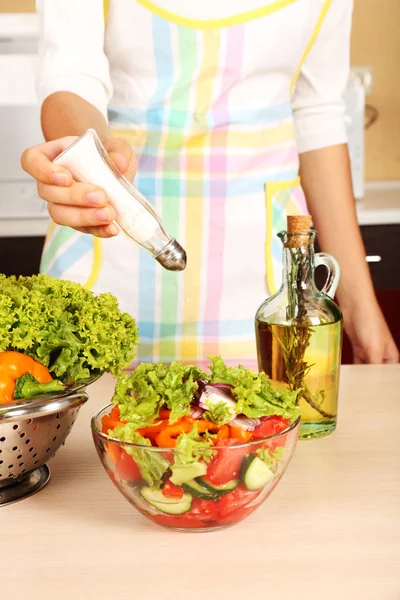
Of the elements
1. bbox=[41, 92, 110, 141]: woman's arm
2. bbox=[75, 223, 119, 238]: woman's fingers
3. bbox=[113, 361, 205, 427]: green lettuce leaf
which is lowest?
bbox=[113, 361, 205, 427]: green lettuce leaf

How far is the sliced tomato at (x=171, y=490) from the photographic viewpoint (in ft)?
2.07

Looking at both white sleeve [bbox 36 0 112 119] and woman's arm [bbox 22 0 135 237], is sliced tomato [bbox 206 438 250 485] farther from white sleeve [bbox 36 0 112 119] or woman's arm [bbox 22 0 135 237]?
white sleeve [bbox 36 0 112 119]

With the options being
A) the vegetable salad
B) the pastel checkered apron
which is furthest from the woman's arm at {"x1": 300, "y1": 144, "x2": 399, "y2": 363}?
the vegetable salad

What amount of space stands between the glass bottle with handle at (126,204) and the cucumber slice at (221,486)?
28cm

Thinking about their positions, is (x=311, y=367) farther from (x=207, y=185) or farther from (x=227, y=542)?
(x=207, y=185)

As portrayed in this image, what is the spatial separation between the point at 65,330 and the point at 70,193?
149 millimetres

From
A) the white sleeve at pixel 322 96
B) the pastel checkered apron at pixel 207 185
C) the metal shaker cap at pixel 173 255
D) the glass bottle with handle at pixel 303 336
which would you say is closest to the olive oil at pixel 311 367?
the glass bottle with handle at pixel 303 336

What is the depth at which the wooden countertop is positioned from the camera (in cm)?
60

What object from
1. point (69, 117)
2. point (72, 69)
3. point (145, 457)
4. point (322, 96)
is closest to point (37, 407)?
point (145, 457)

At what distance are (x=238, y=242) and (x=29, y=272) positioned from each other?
1.00 m

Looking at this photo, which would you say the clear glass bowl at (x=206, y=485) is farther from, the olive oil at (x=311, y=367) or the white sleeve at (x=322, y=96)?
the white sleeve at (x=322, y=96)

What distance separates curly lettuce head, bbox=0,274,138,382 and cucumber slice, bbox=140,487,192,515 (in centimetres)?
16

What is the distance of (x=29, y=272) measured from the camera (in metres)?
2.20

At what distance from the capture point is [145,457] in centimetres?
63
